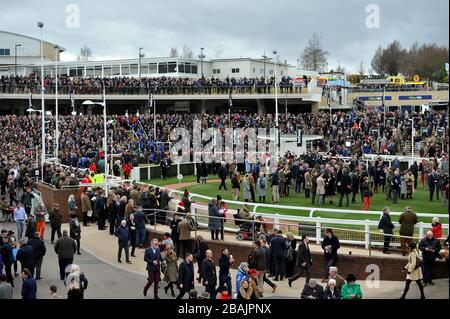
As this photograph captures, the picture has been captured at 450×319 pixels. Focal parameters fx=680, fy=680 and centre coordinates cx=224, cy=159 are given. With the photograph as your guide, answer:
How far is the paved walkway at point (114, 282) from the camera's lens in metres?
15.8

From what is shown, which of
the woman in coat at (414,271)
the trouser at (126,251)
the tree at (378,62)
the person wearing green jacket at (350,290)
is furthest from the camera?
the tree at (378,62)

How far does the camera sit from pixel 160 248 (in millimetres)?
17719

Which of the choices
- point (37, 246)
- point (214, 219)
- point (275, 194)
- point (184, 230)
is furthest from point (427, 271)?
point (275, 194)

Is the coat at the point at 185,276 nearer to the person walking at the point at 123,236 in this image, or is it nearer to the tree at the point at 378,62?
the person walking at the point at 123,236

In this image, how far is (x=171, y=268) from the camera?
1616 cm

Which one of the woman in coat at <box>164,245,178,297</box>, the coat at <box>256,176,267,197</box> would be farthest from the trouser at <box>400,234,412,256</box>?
the coat at <box>256,176,267,197</box>

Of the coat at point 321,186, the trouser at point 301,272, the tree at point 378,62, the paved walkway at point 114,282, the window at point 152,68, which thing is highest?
the tree at point 378,62

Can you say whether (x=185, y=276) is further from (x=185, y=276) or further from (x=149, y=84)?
(x=149, y=84)

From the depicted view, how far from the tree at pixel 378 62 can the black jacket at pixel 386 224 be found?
103 metres

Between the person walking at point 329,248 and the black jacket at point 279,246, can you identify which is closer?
the person walking at point 329,248

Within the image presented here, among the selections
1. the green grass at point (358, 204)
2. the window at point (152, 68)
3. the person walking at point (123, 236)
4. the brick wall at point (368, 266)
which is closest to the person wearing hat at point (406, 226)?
the brick wall at point (368, 266)

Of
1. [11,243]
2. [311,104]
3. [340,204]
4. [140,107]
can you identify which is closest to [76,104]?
[140,107]

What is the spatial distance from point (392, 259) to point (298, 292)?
2.63 meters
